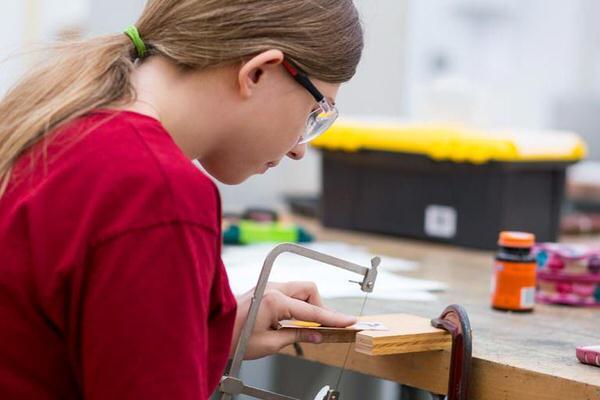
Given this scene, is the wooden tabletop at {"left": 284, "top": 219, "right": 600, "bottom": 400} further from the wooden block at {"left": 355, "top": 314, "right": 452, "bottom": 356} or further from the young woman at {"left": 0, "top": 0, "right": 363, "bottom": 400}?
the young woman at {"left": 0, "top": 0, "right": 363, "bottom": 400}

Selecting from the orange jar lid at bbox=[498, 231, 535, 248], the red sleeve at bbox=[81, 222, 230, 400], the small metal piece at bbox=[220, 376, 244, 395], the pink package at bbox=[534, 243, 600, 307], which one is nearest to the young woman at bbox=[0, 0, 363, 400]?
the red sleeve at bbox=[81, 222, 230, 400]

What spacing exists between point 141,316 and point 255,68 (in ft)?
1.02

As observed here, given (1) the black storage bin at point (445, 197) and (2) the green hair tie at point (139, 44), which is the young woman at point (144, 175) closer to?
(2) the green hair tie at point (139, 44)

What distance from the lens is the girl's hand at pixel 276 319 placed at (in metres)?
1.21

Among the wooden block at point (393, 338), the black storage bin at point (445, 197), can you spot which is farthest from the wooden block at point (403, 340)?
the black storage bin at point (445, 197)

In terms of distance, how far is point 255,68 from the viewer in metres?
1.06

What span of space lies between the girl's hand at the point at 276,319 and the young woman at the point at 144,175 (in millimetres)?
139

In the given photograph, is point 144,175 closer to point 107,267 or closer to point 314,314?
point 107,267

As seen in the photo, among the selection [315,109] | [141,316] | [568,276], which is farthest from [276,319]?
[568,276]

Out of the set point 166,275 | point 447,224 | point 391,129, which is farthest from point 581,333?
point 391,129

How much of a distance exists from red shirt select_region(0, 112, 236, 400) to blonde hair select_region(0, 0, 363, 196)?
0.05 m

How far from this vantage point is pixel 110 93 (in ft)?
3.34

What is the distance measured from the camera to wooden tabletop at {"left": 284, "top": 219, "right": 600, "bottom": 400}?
44.8 inches

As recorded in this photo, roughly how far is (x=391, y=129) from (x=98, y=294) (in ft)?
5.31
